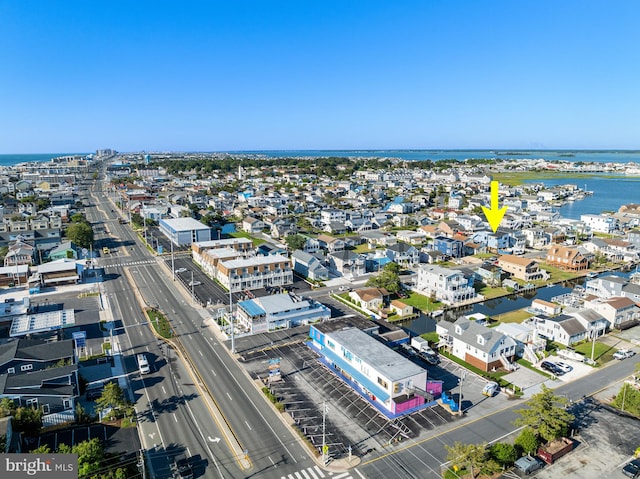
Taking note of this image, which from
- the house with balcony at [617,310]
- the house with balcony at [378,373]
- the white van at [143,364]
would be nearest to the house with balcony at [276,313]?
the house with balcony at [378,373]

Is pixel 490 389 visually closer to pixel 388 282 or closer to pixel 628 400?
pixel 628 400

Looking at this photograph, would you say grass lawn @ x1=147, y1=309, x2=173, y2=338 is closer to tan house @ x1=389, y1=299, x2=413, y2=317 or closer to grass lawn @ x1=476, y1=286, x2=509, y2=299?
tan house @ x1=389, y1=299, x2=413, y2=317

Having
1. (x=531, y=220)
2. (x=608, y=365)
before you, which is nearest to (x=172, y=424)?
(x=608, y=365)

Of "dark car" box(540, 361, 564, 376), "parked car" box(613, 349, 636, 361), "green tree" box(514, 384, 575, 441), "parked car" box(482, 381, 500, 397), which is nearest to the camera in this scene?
"green tree" box(514, 384, 575, 441)

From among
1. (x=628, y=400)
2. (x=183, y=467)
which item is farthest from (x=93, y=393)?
(x=628, y=400)

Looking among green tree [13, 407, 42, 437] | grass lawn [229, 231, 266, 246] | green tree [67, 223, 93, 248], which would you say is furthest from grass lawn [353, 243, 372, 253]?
green tree [13, 407, 42, 437]

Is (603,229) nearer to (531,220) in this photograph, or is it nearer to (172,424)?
(531,220)
